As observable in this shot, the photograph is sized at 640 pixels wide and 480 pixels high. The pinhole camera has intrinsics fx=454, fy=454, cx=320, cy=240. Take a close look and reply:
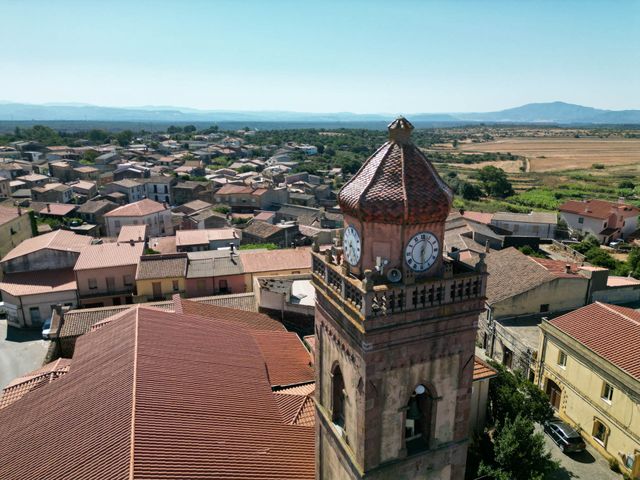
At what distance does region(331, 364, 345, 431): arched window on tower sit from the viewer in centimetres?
1324

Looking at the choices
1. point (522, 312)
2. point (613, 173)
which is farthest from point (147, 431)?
point (613, 173)

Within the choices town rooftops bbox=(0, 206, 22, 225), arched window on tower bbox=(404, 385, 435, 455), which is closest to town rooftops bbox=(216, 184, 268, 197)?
town rooftops bbox=(0, 206, 22, 225)

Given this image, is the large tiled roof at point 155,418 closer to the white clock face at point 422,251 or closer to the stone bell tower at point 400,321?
the stone bell tower at point 400,321

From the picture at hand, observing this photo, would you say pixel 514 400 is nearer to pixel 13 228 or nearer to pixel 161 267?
pixel 161 267

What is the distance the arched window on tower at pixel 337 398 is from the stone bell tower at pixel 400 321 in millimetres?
388

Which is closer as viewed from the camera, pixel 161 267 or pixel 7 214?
pixel 161 267

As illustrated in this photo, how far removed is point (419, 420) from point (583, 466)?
16.9m

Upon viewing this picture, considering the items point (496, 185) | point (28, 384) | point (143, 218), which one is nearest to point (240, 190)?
point (143, 218)

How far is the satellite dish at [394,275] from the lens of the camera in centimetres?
1130

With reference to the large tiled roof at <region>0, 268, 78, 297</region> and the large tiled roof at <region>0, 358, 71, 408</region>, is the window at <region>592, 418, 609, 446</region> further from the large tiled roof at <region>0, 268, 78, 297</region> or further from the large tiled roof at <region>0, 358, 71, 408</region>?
the large tiled roof at <region>0, 268, 78, 297</region>

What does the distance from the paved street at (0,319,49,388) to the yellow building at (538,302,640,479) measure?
3636 centimetres

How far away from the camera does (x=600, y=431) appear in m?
25.0

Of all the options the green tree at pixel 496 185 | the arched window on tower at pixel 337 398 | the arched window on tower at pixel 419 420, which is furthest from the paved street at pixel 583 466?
the green tree at pixel 496 185

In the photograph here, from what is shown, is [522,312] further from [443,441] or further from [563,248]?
[563,248]
